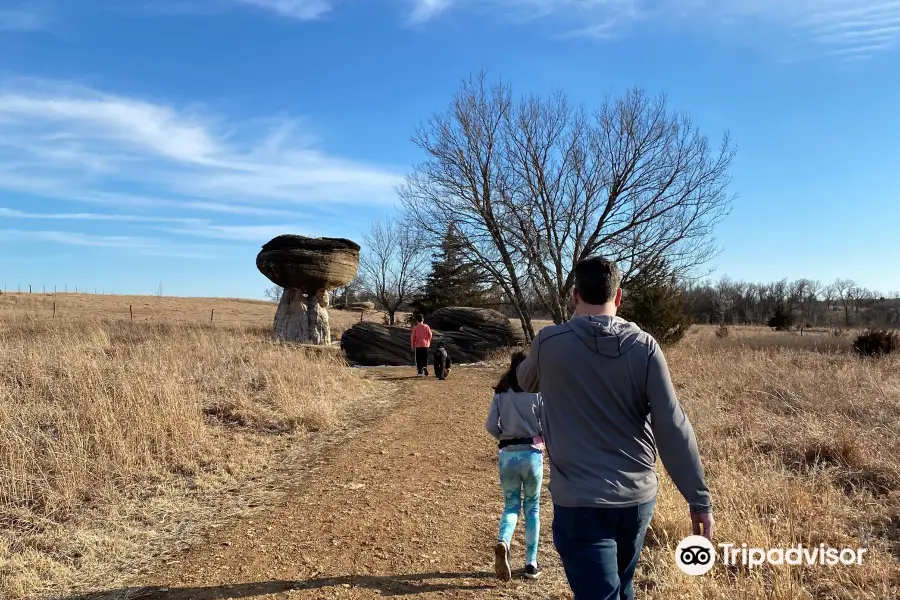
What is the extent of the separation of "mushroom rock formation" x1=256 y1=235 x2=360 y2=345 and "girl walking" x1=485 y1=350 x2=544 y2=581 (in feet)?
52.8

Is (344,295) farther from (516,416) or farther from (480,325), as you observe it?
(516,416)

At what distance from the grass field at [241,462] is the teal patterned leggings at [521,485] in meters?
0.34

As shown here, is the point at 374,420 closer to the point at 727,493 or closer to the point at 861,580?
the point at 727,493

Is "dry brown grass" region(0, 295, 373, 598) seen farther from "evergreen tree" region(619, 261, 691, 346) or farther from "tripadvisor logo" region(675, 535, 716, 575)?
"evergreen tree" region(619, 261, 691, 346)

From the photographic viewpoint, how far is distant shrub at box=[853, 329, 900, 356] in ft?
54.0

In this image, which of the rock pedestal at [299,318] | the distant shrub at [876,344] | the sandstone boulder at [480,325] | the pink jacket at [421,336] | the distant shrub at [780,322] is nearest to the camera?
the pink jacket at [421,336]

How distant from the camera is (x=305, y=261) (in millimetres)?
18969

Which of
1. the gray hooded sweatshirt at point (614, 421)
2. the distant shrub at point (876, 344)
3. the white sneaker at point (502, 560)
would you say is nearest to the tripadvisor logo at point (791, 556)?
the white sneaker at point (502, 560)

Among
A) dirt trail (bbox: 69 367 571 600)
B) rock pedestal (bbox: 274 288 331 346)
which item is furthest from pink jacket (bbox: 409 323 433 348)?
dirt trail (bbox: 69 367 571 600)

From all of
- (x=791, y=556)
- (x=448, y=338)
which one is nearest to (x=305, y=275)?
(x=448, y=338)

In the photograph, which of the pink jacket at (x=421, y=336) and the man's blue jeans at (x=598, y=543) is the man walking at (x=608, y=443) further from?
the pink jacket at (x=421, y=336)

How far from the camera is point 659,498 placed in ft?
15.8

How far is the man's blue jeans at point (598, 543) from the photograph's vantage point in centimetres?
204

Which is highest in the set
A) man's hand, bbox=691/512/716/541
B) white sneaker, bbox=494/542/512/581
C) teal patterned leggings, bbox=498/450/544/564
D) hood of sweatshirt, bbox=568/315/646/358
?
hood of sweatshirt, bbox=568/315/646/358
